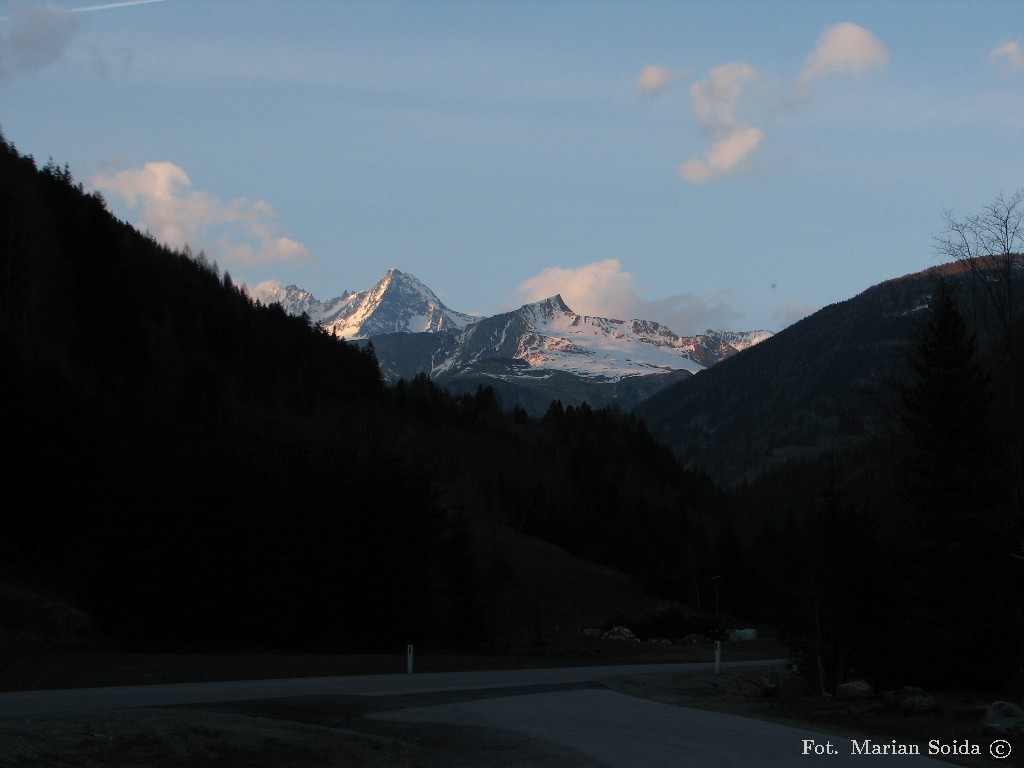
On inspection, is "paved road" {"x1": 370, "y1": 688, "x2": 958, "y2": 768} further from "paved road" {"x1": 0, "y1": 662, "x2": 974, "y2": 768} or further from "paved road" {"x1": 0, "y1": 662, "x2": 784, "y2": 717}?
"paved road" {"x1": 0, "y1": 662, "x2": 784, "y2": 717}

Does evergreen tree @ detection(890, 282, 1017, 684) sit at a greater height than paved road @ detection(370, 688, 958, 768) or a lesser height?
greater

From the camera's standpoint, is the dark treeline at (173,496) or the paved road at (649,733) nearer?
the paved road at (649,733)

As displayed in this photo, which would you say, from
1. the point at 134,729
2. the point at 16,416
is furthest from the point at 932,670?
the point at 16,416

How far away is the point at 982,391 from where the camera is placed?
33.1 m

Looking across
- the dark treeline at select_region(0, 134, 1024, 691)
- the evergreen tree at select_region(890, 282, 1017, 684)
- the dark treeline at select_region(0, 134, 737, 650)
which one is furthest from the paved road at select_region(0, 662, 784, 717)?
the dark treeline at select_region(0, 134, 737, 650)

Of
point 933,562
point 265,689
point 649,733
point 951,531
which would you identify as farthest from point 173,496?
point 649,733

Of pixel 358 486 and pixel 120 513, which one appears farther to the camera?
pixel 358 486

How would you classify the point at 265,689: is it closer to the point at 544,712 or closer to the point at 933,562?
the point at 544,712

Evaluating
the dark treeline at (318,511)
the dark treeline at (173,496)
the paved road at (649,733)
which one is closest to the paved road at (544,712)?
the paved road at (649,733)

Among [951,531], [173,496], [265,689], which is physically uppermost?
[173,496]

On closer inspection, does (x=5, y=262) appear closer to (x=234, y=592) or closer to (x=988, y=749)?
Answer: (x=234, y=592)

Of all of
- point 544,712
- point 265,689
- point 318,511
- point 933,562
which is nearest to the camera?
point 544,712

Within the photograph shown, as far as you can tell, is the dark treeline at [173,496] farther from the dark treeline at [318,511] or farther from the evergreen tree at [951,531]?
the evergreen tree at [951,531]

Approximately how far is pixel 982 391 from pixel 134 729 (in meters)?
28.8
